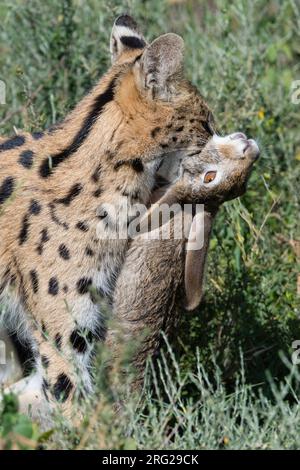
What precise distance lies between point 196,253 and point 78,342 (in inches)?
24.9

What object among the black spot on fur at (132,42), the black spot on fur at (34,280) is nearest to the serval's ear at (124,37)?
the black spot on fur at (132,42)

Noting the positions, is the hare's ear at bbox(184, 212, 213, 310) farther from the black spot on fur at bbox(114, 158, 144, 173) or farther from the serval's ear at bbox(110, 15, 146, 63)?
the serval's ear at bbox(110, 15, 146, 63)

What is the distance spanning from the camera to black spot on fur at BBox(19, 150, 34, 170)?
4.75 m

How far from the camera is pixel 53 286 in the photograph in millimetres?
4465

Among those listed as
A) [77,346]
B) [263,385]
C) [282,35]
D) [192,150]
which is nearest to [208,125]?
[192,150]

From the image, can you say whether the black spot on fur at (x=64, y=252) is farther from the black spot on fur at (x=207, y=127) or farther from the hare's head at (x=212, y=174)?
the black spot on fur at (x=207, y=127)

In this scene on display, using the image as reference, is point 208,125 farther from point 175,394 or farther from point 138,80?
point 175,394

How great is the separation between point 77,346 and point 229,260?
1.48m

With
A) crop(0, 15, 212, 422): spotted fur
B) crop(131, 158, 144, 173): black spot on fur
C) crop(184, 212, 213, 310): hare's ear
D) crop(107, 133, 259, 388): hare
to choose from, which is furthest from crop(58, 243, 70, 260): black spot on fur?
crop(184, 212, 213, 310): hare's ear

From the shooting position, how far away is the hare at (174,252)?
4.66 metres

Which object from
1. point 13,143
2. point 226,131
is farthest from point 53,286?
point 226,131

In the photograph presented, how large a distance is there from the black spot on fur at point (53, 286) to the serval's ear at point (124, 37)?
1.02 metres

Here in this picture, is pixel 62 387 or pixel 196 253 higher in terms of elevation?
pixel 196 253

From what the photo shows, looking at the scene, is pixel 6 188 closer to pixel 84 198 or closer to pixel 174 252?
pixel 84 198
